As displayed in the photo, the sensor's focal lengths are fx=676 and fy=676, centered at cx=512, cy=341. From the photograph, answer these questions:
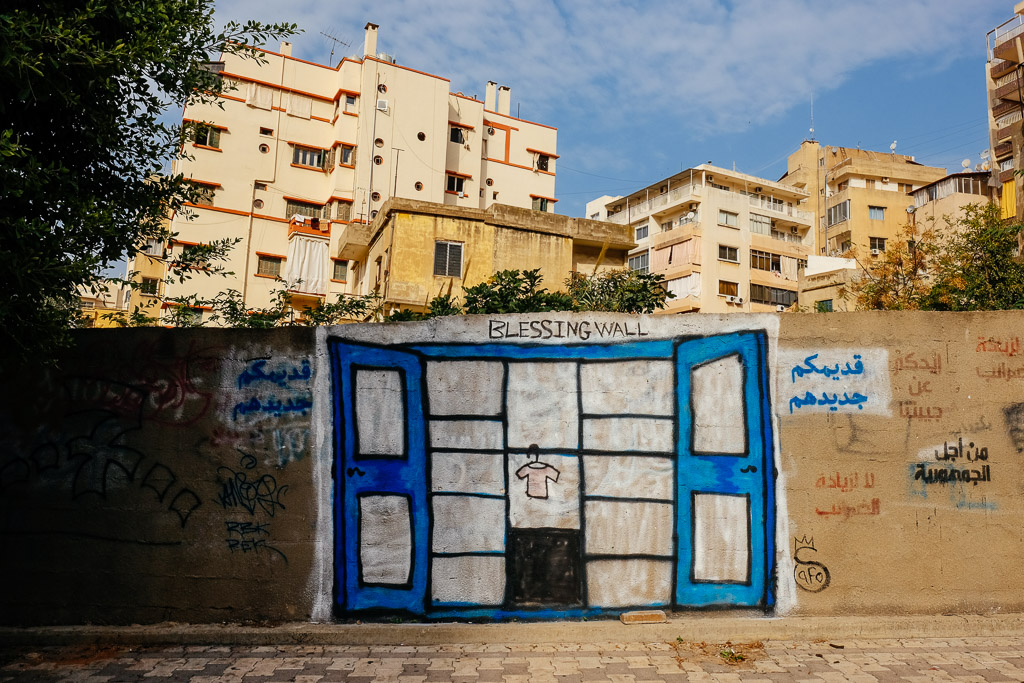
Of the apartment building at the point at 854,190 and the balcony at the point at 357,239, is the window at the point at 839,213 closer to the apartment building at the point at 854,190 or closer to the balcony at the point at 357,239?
the apartment building at the point at 854,190

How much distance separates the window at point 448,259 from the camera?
1966cm

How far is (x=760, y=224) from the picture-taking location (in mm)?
43312

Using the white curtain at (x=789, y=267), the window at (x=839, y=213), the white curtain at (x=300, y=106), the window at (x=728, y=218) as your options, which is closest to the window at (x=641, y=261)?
the window at (x=728, y=218)

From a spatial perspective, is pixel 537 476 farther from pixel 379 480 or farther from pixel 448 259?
pixel 448 259

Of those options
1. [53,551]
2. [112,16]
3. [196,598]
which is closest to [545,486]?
[196,598]

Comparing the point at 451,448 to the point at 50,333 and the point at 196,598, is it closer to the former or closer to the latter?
the point at 196,598

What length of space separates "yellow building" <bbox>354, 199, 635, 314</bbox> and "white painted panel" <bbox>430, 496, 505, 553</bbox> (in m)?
13.5

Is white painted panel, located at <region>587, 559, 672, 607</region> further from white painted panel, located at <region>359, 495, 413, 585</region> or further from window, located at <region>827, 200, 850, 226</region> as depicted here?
window, located at <region>827, 200, 850, 226</region>

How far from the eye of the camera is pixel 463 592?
552 centimetres

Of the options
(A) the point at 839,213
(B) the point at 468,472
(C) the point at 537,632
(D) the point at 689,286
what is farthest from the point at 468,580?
(A) the point at 839,213

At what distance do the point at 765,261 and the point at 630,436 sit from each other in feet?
131

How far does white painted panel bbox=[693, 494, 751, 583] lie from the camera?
5523 millimetres

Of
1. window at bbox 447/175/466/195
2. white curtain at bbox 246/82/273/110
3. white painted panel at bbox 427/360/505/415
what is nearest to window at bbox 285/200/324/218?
white curtain at bbox 246/82/273/110

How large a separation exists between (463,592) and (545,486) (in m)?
1.09
